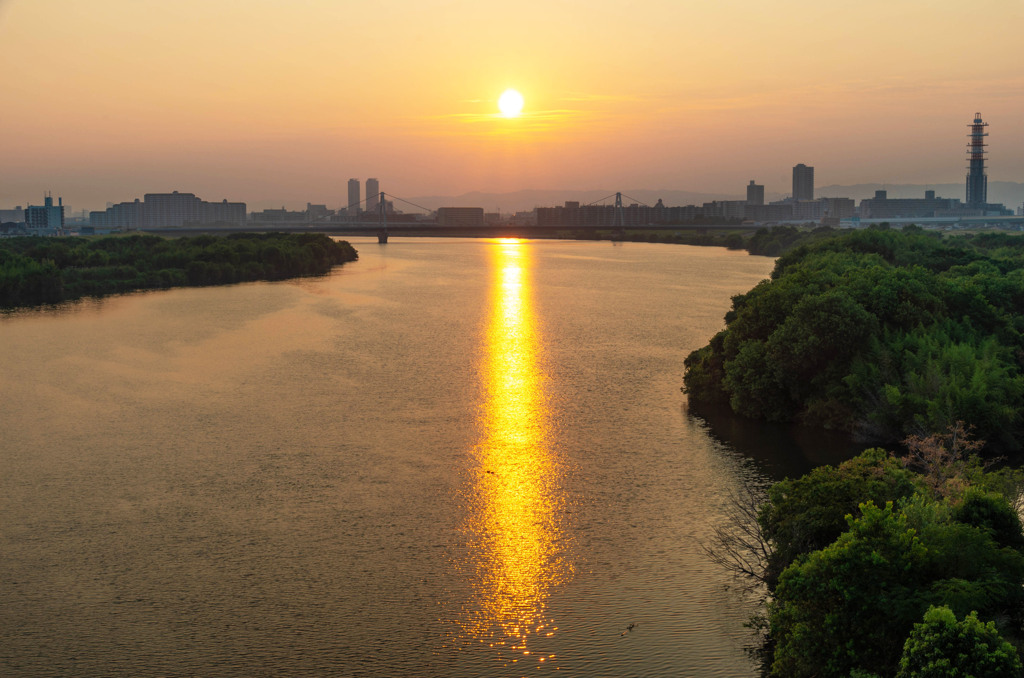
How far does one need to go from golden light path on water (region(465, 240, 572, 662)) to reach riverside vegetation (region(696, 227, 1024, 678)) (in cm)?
297

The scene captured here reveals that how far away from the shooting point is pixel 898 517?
11.4m

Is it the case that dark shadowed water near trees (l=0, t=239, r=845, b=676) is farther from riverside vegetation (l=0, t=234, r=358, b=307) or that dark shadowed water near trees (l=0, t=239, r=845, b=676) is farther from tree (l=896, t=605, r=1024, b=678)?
riverside vegetation (l=0, t=234, r=358, b=307)

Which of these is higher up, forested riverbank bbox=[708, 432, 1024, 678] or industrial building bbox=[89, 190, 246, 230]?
industrial building bbox=[89, 190, 246, 230]

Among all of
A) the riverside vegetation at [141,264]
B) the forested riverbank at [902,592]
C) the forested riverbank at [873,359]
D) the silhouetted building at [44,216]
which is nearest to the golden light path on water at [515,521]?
the forested riverbank at [902,592]

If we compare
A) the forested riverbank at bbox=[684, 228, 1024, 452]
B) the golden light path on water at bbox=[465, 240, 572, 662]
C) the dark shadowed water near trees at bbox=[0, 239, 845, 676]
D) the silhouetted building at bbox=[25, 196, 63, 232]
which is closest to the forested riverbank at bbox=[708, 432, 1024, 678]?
the dark shadowed water near trees at bbox=[0, 239, 845, 676]

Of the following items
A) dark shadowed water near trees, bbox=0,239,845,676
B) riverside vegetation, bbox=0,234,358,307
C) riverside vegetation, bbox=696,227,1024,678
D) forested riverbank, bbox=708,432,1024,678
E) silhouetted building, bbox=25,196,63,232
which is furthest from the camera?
silhouetted building, bbox=25,196,63,232

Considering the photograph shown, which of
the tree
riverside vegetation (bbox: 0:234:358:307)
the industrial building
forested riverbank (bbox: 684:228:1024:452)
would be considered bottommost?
the tree

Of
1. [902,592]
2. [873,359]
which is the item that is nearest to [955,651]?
[902,592]

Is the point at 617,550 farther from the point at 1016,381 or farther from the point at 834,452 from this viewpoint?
the point at 1016,381

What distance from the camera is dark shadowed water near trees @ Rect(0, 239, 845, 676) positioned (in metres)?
12.5

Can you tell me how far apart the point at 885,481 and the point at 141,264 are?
6471cm

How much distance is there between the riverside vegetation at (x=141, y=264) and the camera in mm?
56188

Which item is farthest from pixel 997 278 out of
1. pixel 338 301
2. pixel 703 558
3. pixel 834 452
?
pixel 338 301

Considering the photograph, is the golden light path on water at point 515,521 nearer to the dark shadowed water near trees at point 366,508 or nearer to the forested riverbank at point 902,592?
the dark shadowed water near trees at point 366,508
